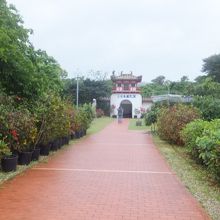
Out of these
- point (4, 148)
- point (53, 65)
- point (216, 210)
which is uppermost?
point (53, 65)

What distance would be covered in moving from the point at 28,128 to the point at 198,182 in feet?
15.0

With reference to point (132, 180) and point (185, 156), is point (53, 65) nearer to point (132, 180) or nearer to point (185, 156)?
point (185, 156)

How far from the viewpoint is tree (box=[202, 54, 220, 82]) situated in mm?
50844

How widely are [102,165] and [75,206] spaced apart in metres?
5.26

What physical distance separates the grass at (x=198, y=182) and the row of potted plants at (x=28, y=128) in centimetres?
378

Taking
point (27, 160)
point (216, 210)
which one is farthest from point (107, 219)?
point (27, 160)

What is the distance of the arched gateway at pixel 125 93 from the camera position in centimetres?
6272

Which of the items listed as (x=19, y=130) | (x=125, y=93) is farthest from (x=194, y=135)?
(x=125, y=93)

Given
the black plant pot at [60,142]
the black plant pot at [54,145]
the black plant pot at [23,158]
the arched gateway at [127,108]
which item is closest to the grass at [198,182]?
the black plant pot at [23,158]

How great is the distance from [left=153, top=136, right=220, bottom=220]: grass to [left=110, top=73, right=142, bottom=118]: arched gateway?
158 feet

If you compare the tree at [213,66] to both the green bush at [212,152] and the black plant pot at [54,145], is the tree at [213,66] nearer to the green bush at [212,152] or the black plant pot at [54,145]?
the black plant pot at [54,145]

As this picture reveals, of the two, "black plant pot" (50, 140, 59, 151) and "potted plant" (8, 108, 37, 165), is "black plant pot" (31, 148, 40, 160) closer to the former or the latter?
"potted plant" (8, 108, 37, 165)

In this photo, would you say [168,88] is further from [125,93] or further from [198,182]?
[198,182]

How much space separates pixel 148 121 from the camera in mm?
29016
